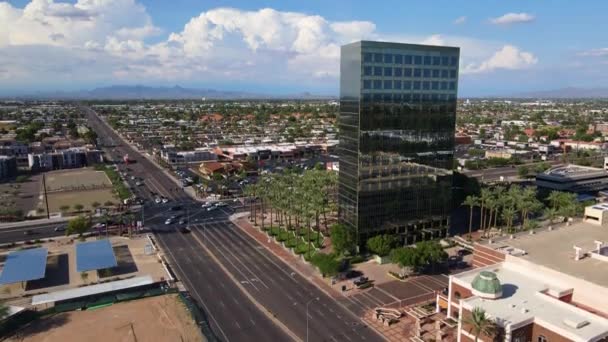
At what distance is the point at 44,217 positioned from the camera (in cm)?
10438

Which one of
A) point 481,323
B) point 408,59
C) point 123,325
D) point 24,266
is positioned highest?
point 408,59

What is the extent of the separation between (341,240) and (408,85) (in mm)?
31162

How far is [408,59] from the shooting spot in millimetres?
79188

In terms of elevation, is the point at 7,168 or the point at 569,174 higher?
the point at 569,174

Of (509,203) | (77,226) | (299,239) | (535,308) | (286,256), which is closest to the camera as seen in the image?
(535,308)

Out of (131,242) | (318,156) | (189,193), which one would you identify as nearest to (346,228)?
(131,242)

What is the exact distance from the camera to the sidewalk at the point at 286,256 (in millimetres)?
67938

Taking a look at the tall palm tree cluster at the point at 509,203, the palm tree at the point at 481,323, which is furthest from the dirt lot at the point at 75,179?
the palm tree at the point at 481,323

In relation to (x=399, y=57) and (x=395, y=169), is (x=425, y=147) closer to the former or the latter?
(x=395, y=169)

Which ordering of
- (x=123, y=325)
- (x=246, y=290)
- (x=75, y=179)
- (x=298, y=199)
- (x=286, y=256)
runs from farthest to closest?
(x=75, y=179), (x=298, y=199), (x=286, y=256), (x=246, y=290), (x=123, y=325)

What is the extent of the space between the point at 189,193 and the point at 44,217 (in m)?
38.0

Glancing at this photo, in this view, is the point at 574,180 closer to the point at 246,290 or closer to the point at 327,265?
the point at 327,265

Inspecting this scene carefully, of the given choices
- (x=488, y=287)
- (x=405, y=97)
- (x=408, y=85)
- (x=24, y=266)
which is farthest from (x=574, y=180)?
(x=24, y=266)

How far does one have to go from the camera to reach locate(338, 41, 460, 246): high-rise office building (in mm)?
76688
